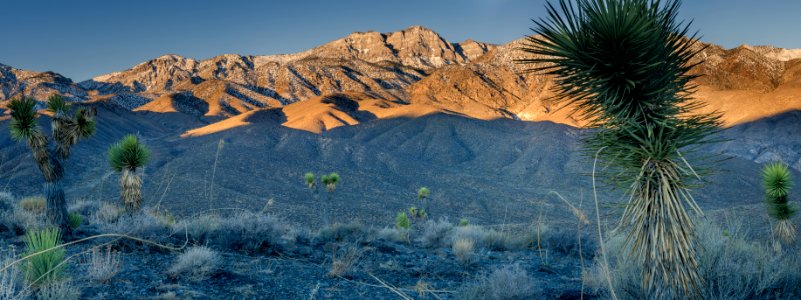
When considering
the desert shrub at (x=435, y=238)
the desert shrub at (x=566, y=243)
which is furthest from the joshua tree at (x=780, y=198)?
the desert shrub at (x=435, y=238)

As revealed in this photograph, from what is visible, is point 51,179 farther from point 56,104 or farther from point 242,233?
point 242,233

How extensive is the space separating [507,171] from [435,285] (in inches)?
2492

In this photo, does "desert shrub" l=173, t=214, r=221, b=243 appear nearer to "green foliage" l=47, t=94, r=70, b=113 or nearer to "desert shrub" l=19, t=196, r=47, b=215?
"green foliage" l=47, t=94, r=70, b=113

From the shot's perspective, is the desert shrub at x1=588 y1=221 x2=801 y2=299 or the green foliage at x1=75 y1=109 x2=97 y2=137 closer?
the desert shrub at x1=588 y1=221 x2=801 y2=299

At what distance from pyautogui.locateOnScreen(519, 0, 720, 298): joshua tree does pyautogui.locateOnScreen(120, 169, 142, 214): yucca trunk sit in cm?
1075

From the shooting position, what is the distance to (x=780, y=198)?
1215 centimetres

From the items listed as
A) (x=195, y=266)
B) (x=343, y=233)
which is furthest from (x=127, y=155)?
(x=195, y=266)

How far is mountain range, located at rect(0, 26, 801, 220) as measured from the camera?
50.1 m

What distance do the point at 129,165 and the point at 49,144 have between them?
3.89 m

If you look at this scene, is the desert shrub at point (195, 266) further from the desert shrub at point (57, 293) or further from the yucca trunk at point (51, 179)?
the yucca trunk at point (51, 179)

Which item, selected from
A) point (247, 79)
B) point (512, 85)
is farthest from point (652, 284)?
point (247, 79)

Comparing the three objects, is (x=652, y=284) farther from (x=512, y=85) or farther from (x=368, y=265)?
(x=512, y=85)

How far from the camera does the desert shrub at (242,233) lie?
830cm

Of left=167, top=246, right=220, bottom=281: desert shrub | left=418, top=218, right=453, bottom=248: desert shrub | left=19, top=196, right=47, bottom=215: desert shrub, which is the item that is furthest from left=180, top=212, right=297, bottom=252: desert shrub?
left=19, top=196, right=47, bottom=215: desert shrub
